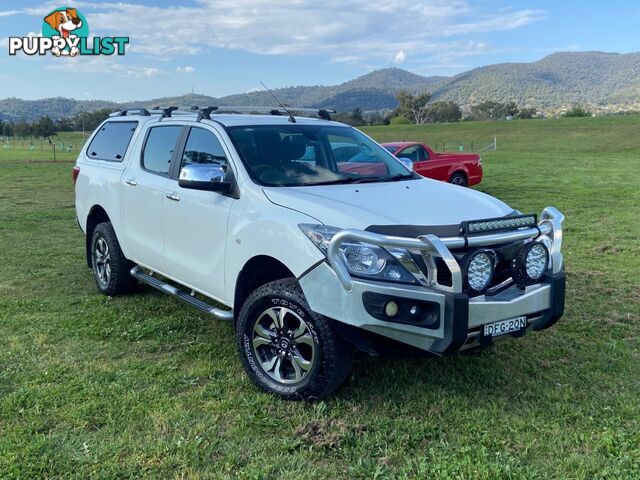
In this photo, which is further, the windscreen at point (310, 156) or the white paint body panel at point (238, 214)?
the windscreen at point (310, 156)

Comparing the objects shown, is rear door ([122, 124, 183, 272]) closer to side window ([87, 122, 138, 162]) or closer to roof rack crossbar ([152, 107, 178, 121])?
roof rack crossbar ([152, 107, 178, 121])

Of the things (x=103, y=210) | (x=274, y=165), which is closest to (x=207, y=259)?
(x=274, y=165)

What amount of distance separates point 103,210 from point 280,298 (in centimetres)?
340

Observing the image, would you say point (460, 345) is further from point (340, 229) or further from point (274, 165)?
point (274, 165)

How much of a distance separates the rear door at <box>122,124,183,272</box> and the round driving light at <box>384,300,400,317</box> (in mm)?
2518

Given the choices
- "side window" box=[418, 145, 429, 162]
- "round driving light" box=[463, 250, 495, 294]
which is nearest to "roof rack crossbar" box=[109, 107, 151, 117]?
"round driving light" box=[463, 250, 495, 294]

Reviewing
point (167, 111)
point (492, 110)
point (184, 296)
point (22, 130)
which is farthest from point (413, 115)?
point (184, 296)

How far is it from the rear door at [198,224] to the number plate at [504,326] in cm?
192

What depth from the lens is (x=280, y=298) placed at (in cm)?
382

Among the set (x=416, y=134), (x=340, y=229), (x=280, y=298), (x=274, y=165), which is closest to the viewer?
(x=340, y=229)

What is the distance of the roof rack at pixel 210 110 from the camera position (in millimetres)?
5082

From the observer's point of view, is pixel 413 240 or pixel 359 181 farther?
pixel 359 181

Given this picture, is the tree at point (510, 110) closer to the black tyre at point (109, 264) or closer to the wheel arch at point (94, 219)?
the wheel arch at point (94, 219)

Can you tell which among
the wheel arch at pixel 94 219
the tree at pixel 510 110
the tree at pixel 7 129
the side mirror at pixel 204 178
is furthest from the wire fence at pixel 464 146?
the tree at pixel 7 129
